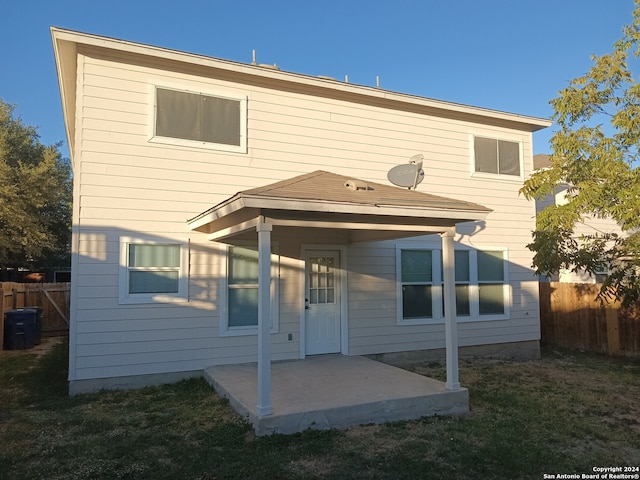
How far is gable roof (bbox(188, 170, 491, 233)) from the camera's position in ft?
17.2

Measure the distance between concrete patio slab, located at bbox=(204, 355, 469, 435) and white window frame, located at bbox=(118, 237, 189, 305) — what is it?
1.31 metres

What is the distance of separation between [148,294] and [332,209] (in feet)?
11.4

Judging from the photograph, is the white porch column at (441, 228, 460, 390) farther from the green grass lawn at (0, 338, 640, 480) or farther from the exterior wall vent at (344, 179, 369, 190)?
the exterior wall vent at (344, 179, 369, 190)

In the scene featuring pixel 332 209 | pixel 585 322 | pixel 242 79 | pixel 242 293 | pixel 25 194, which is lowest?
pixel 585 322

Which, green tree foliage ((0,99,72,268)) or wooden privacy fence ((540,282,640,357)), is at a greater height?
green tree foliage ((0,99,72,268))

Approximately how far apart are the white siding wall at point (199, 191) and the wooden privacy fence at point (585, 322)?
125 inches

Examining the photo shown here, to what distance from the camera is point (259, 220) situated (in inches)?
206

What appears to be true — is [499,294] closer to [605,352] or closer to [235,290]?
[605,352]

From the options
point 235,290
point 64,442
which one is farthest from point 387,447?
point 235,290

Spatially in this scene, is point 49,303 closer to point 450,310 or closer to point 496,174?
point 450,310

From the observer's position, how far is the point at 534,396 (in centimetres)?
681

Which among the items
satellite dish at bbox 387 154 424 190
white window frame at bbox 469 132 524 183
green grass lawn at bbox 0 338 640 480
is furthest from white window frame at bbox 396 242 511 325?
green grass lawn at bbox 0 338 640 480

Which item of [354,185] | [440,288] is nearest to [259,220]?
[354,185]

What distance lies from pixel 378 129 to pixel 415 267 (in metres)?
2.90
